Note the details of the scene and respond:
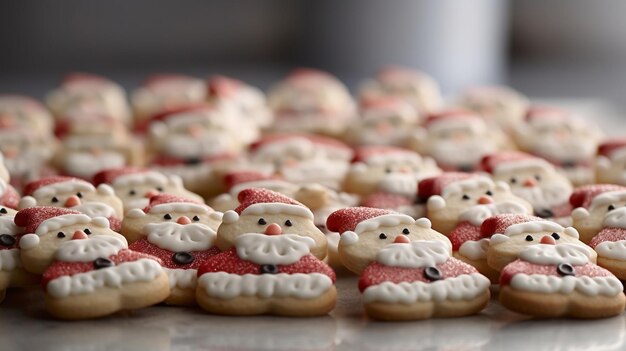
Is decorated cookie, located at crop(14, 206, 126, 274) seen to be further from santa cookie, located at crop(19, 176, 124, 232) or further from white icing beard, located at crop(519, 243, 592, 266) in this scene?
white icing beard, located at crop(519, 243, 592, 266)

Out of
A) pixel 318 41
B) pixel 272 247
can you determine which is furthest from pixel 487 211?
pixel 318 41

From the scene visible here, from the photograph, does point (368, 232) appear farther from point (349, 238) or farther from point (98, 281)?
point (98, 281)

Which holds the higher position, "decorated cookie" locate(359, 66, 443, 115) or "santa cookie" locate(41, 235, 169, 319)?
"decorated cookie" locate(359, 66, 443, 115)

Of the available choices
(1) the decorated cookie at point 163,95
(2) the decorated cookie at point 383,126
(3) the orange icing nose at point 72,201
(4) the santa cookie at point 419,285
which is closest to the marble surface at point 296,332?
(4) the santa cookie at point 419,285

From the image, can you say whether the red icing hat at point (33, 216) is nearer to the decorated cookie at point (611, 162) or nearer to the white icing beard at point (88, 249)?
the white icing beard at point (88, 249)

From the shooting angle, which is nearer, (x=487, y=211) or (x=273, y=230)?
(x=273, y=230)

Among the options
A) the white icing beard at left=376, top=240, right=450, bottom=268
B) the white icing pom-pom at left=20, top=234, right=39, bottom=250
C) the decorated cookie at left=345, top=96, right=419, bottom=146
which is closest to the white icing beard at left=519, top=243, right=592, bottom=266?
the white icing beard at left=376, top=240, right=450, bottom=268

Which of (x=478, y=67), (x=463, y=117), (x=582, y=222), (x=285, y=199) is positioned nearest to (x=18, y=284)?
(x=285, y=199)

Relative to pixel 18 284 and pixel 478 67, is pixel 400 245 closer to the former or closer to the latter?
pixel 18 284
